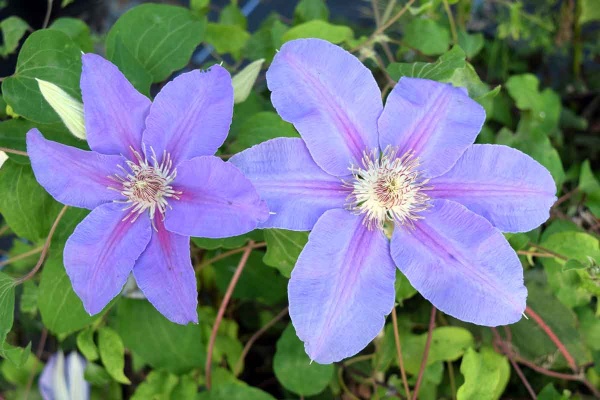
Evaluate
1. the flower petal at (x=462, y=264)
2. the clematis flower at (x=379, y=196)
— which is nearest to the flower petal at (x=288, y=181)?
the clematis flower at (x=379, y=196)

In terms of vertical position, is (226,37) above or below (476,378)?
above

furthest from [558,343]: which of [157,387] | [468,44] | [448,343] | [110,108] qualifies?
[110,108]

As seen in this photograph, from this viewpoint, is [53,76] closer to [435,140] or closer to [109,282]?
[109,282]

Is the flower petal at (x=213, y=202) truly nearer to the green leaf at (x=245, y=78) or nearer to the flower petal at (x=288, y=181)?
the flower petal at (x=288, y=181)

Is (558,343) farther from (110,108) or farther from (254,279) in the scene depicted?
(110,108)

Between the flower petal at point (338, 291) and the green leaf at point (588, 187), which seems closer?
the flower petal at point (338, 291)

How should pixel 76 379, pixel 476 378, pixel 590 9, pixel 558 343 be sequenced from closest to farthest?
pixel 476 378 → pixel 558 343 → pixel 76 379 → pixel 590 9
